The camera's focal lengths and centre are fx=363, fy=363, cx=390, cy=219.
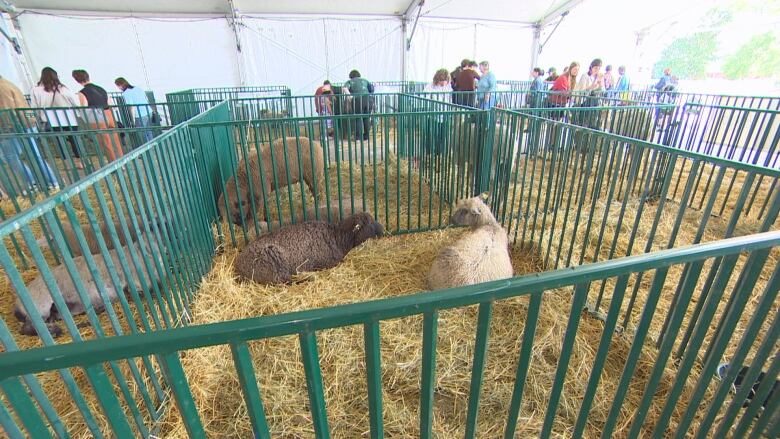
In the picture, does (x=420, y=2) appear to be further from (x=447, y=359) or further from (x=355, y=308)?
(x=355, y=308)

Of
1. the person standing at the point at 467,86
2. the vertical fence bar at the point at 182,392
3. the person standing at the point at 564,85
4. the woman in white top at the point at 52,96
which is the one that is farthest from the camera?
the person standing at the point at 467,86

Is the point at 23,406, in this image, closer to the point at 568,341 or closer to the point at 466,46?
the point at 568,341

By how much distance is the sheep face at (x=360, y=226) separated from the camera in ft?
15.0

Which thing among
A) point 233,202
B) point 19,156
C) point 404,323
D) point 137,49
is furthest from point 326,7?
point 404,323

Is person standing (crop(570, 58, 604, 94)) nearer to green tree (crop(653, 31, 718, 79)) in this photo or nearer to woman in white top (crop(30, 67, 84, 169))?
green tree (crop(653, 31, 718, 79))

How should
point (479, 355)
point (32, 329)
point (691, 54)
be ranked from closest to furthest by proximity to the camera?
point (479, 355)
point (32, 329)
point (691, 54)

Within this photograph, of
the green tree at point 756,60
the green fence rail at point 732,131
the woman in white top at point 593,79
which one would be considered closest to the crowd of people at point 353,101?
the woman in white top at point 593,79

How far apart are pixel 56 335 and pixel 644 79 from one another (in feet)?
82.0

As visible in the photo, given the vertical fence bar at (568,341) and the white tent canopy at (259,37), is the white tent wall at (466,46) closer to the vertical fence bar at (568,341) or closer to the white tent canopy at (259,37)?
the white tent canopy at (259,37)

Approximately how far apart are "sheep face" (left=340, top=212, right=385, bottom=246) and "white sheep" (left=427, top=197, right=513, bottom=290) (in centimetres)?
119

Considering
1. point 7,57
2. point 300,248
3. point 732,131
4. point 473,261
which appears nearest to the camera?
point 473,261

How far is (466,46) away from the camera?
17844 mm

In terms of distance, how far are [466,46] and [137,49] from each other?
46.3ft

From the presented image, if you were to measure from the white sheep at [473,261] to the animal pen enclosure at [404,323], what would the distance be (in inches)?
13.8
